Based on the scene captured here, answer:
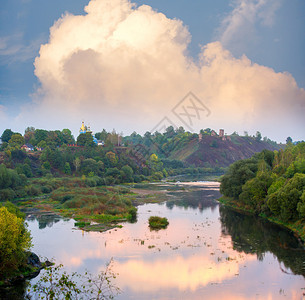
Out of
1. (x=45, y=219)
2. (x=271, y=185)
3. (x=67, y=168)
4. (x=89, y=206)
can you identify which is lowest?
(x=45, y=219)

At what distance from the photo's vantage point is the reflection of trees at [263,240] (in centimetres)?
3575

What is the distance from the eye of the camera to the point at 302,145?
279 feet

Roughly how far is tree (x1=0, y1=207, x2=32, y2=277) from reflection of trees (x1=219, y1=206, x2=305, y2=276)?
22.7 meters

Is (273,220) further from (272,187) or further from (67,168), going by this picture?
(67,168)

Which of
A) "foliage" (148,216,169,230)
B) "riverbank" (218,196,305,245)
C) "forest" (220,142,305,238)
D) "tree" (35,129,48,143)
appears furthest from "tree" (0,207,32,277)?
"tree" (35,129,48,143)

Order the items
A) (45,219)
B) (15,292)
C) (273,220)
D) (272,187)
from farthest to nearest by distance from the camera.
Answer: (272,187) < (45,219) < (273,220) < (15,292)

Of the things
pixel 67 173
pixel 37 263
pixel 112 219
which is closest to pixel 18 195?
pixel 112 219

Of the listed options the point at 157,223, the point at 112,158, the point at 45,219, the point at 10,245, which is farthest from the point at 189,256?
the point at 112,158

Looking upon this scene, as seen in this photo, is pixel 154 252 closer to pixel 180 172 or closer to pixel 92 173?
pixel 92 173

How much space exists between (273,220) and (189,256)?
2245 cm

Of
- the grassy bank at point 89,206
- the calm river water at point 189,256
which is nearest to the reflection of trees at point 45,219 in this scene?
the calm river water at point 189,256

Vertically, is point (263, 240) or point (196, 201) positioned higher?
A: point (196, 201)

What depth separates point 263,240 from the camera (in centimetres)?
4309

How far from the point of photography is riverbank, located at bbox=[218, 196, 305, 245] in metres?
44.1
